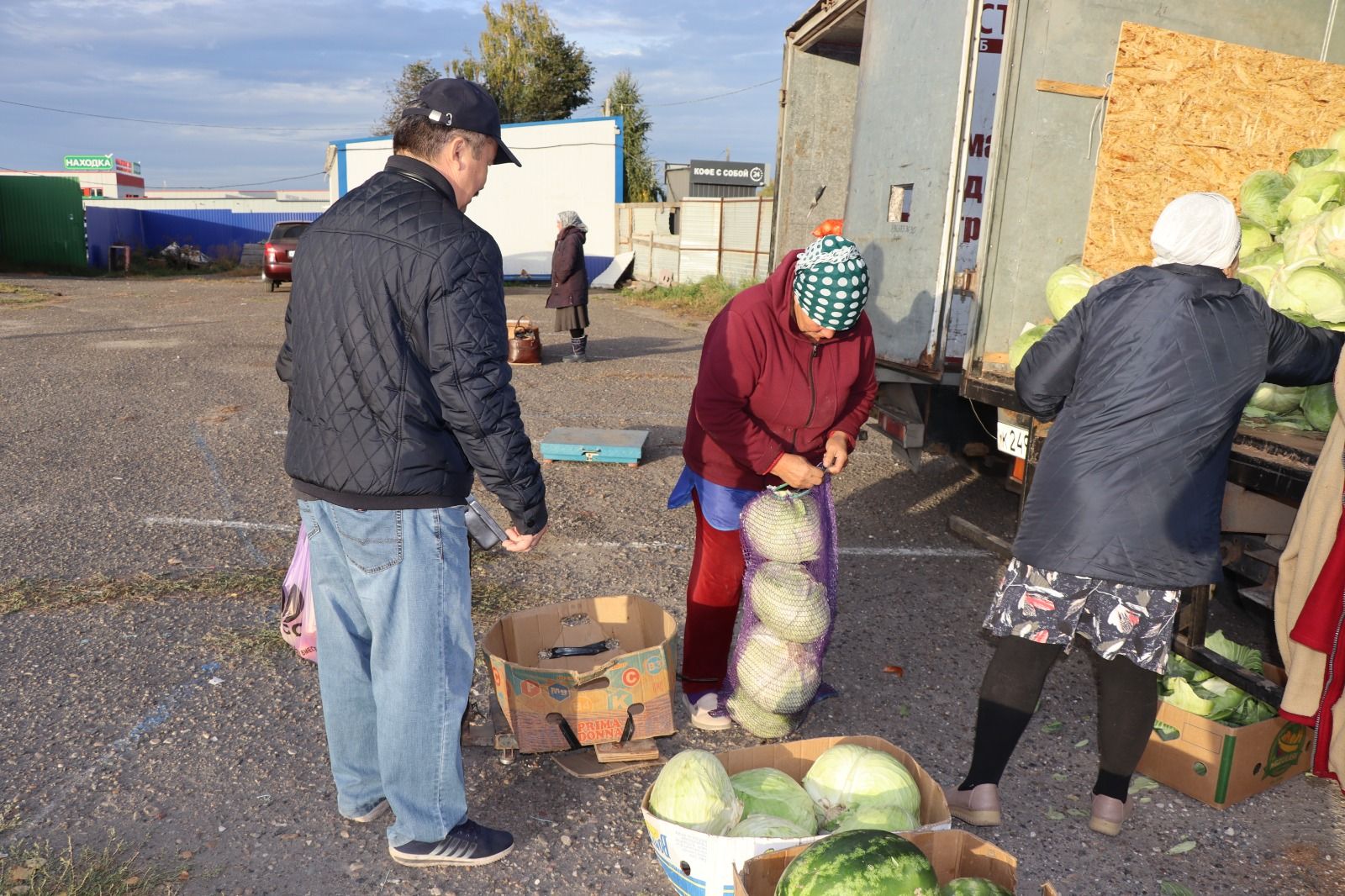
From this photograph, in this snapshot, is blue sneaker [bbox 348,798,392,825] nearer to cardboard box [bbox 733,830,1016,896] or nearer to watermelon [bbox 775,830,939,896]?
cardboard box [bbox 733,830,1016,896]

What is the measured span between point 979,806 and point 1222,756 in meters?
0.90

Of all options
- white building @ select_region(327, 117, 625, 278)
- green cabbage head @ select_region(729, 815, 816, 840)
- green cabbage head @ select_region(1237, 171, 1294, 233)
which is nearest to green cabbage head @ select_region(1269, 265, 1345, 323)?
green cabbage head @ select_region(1237, 171, 1294, 233)

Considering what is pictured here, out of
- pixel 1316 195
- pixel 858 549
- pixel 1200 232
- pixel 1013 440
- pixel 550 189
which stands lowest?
pixel 858 549

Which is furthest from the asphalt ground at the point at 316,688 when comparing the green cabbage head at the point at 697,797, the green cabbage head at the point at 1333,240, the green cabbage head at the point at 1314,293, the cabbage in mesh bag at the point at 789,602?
the green cabbage head at the point at 1333,240

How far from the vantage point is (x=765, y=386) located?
140 inches

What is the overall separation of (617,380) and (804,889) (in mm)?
9727

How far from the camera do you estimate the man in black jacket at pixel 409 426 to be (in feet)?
8.02

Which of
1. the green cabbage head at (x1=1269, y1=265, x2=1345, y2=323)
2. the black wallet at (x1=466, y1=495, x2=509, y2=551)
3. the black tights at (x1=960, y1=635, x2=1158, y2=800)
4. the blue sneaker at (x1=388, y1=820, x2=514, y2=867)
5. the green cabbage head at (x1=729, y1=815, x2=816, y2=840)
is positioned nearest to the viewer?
the green cabbage head at (x1=729, y1=815, x2=816, y2=840)

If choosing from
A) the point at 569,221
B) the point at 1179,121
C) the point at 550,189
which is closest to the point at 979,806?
the point at 1179,121

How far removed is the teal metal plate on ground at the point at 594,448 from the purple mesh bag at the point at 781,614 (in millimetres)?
3915

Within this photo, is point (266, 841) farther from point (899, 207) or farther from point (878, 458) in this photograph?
point (878, 458)

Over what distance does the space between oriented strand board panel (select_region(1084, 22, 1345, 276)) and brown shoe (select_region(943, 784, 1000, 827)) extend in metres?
2.85

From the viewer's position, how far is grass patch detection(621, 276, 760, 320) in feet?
65.0

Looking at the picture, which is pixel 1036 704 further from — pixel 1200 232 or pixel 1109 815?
pixel 1200 232
